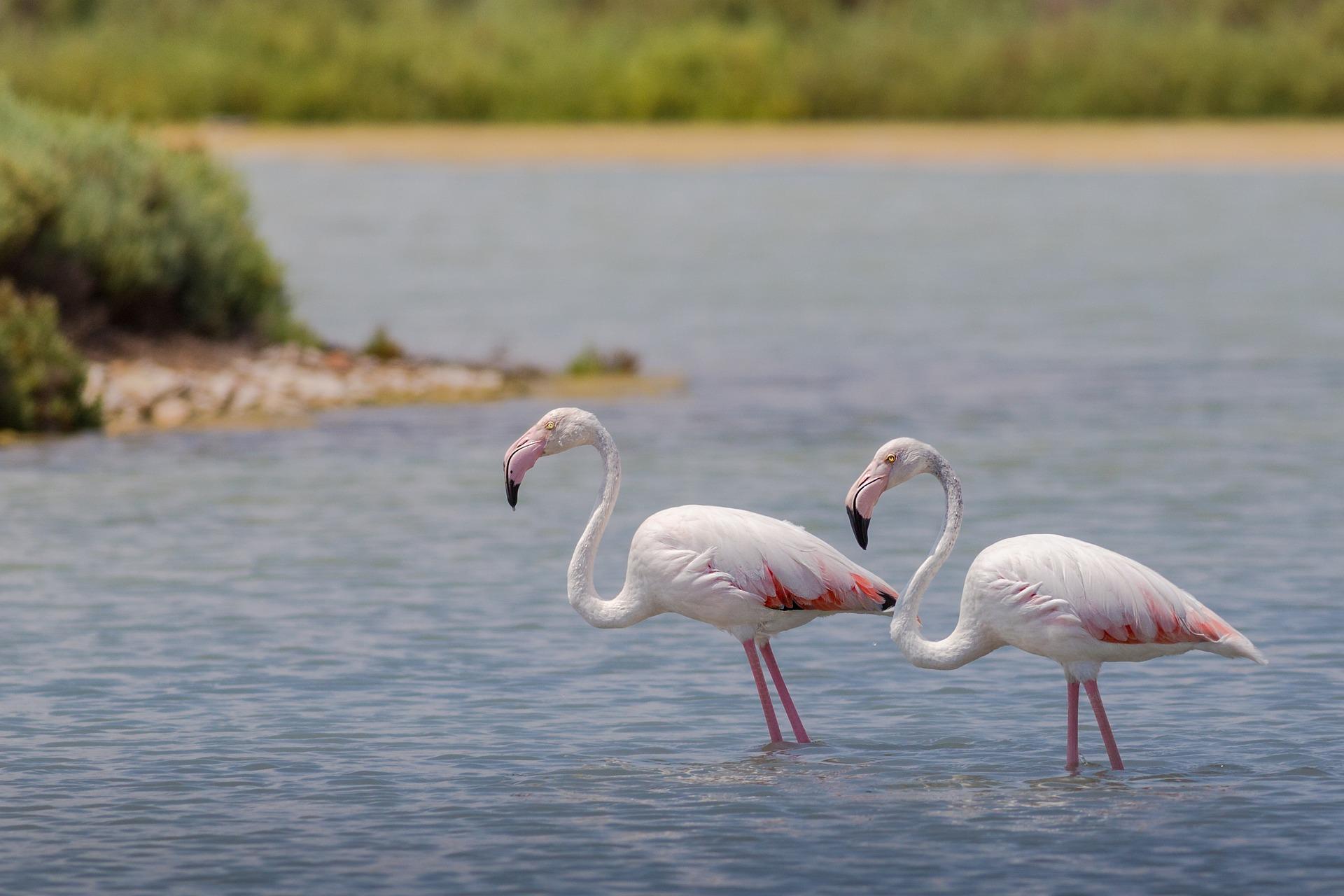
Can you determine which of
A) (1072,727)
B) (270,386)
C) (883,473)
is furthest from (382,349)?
(1072,727)

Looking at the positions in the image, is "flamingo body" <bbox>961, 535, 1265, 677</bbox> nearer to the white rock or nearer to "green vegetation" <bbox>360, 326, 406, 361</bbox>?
the white rock

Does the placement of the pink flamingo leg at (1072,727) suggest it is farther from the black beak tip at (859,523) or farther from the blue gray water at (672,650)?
the black beak tip at (859,523)

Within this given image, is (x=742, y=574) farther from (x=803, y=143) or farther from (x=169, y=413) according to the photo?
(x=803, y=143)

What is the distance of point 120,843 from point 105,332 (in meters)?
14.0

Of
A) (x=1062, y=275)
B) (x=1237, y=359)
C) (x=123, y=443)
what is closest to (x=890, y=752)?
(x=123, y=443)

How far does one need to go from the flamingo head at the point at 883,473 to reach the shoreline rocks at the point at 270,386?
11.6 m

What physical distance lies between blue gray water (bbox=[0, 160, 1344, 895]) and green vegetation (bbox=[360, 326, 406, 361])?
200cm

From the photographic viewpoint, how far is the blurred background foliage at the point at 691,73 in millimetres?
56375

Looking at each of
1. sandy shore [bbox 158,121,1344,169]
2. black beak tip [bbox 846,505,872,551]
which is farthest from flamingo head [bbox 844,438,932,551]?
sandy shore [bbox 158,121,1344,169]

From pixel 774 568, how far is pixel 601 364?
13.6 meters

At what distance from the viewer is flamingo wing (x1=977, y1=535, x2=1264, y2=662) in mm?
9039

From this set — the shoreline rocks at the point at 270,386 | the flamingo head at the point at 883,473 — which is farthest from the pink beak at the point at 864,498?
the shoreline rocks at the point at 270,386

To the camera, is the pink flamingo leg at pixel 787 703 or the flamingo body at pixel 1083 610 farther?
the pink flamingo leg at pixel 787 703

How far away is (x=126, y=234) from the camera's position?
2172 cm
